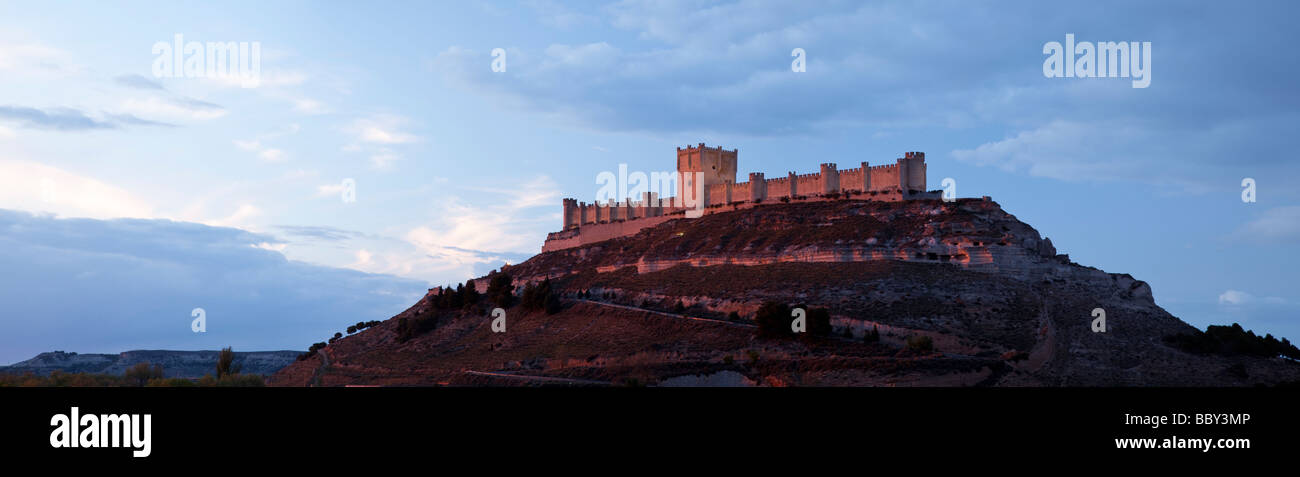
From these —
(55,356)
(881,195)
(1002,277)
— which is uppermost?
(881,195)

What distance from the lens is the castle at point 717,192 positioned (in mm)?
68375

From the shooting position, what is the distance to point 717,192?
80.6 meters

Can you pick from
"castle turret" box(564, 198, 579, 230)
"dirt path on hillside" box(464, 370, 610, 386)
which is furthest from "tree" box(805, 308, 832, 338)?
"castle turret" box(564, 198, 579, 230)

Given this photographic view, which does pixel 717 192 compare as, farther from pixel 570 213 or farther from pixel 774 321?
pixel 774 321

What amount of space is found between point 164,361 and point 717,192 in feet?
171

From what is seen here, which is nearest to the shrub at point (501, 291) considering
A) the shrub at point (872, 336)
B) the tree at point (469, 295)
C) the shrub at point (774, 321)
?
the tree at point (469, 295)

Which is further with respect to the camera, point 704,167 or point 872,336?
point 704,167

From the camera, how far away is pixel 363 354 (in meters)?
69.5

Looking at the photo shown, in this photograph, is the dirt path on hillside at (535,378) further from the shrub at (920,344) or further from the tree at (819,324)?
the shrub at (920,344)

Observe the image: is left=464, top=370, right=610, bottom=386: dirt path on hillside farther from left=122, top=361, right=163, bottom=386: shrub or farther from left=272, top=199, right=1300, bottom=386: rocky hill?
left=122, top=361, right=163, bottom=386: shrub

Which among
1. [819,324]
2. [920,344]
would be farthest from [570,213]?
[920,344]
